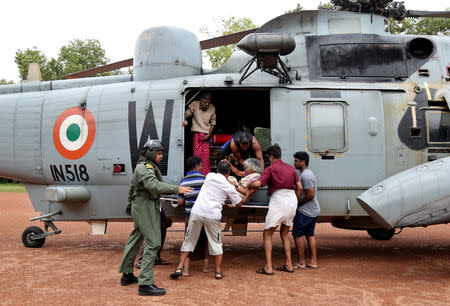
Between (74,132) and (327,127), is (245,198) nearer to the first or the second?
(327,127)

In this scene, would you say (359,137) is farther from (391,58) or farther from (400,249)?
(400,249)

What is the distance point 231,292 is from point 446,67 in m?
5.41

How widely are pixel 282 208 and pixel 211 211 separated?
1064 millimetres

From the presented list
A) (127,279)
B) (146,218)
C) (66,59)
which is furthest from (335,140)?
(66,59)

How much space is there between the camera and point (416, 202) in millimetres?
5520

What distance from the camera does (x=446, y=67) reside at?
7.00 m

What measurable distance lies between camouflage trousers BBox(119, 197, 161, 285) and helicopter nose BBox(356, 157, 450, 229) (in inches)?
116

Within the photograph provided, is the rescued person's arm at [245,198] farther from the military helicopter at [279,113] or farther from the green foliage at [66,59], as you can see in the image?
the green foliage at [66,59]

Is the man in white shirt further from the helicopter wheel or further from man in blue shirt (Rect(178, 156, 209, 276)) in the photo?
the helicopter wheel

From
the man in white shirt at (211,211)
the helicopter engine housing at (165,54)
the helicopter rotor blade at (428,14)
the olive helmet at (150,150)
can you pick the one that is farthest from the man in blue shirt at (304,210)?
the helicopter rotor blade at (428,14)

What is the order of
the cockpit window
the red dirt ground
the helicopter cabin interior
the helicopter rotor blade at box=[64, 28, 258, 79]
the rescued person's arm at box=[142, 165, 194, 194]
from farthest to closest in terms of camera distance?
the helicopter cabin interior → the helicopter rotor blade at box=[64, 28, 258, 79] → the cockpit window → the rescued person's arm at box=[142, 165, 194, 194] → the red dirt ground

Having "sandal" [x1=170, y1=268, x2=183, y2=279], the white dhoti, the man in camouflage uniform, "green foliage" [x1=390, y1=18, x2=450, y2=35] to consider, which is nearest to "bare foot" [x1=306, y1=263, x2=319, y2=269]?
the white dhoti

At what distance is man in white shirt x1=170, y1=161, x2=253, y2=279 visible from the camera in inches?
212

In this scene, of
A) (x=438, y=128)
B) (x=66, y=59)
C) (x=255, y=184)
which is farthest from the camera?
(x=66, y=59)
